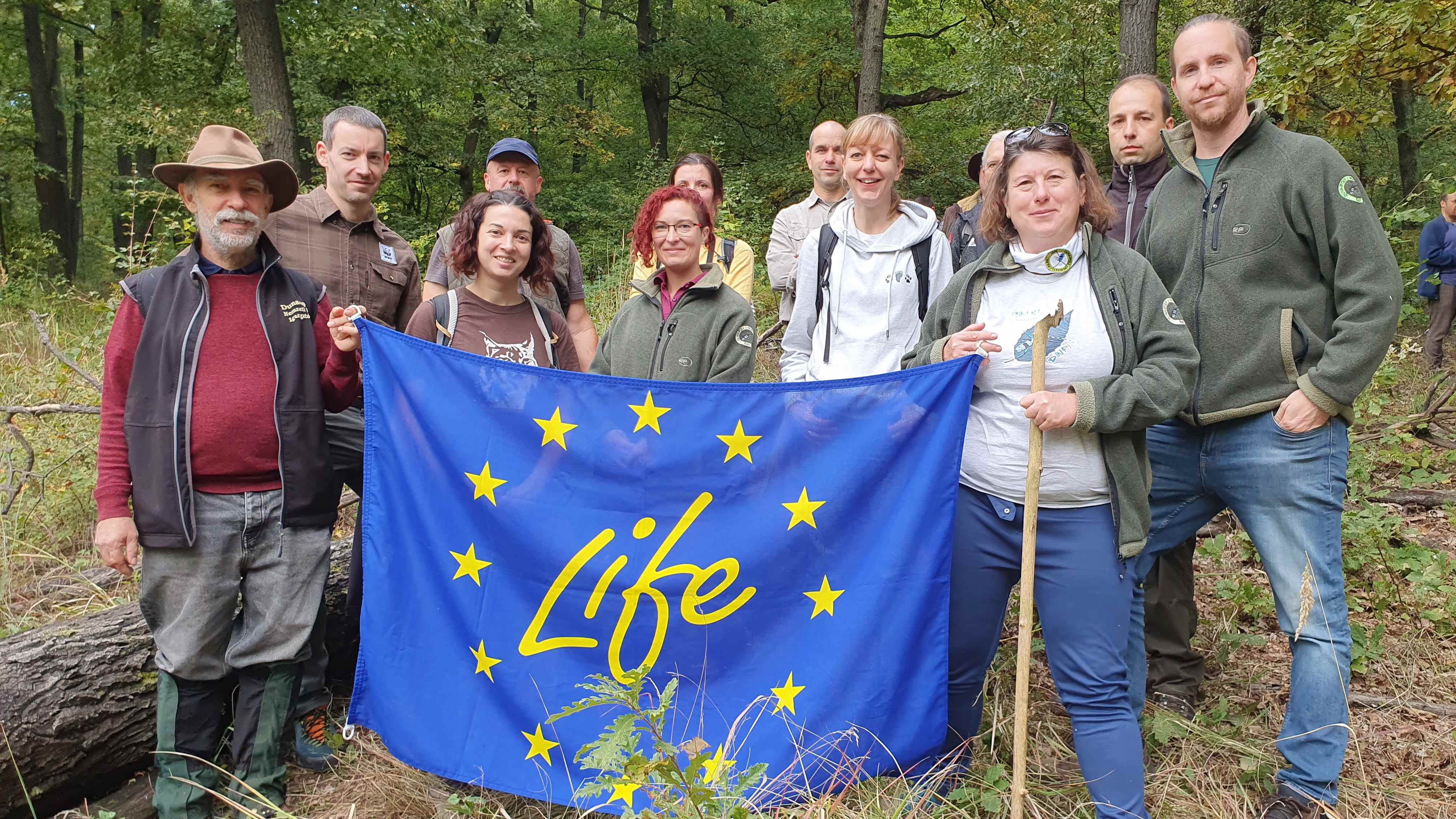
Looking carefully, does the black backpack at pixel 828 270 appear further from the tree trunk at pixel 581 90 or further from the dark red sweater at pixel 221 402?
the tree trunk at pixel 581 90

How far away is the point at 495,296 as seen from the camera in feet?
11.6

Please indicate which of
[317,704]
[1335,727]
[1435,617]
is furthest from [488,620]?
[1435,617]

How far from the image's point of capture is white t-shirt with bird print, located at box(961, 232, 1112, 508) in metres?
2.44

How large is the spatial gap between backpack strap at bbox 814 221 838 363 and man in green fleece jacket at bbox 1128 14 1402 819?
112cm

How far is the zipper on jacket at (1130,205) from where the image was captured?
336 centimetres

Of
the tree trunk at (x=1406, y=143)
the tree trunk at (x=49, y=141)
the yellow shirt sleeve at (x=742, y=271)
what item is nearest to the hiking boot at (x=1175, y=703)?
the yellow shirt sleeve at (x=742, y=271)

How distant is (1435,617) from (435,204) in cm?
1878

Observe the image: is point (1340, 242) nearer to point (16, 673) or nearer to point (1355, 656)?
point (1355, 656)

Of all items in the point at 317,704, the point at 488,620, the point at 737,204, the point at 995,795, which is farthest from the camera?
the point at 737,204

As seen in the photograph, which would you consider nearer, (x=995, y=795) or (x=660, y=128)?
(x=995, y=795)

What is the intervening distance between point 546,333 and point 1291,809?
2.86 metres

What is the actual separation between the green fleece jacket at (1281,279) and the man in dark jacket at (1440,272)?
346 inches

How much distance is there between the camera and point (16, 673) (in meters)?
3.08

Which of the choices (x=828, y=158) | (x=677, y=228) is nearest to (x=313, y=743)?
(x=677, y=228)
